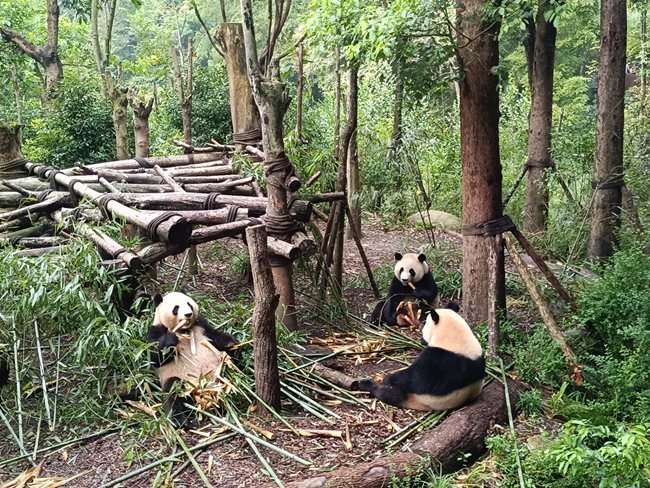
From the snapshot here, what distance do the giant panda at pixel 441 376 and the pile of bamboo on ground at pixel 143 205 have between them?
4.25 feet

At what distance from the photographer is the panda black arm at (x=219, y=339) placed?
174 inches

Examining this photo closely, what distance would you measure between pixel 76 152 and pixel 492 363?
813cm

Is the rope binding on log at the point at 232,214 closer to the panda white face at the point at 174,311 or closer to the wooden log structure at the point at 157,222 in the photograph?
the wooden log structure at the point at 157,222

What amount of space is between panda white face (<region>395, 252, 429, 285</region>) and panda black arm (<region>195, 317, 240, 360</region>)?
2008mm

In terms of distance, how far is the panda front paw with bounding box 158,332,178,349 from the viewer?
415 centimetres

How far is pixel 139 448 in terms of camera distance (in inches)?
146

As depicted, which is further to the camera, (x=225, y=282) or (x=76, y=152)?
(x=76, y=152)

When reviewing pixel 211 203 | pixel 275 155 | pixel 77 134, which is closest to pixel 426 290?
pixel 275 155

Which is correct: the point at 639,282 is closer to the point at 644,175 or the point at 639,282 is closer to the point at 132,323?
the point at 644,175

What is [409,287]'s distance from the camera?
5945mm

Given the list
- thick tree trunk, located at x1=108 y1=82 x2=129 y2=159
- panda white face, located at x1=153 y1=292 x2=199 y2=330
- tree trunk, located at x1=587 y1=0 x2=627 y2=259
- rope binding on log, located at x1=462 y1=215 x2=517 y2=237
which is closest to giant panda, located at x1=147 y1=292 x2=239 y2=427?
panda white face, located at x1=153 y1=292 x2=199 y2=330

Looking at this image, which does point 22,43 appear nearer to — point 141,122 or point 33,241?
point 141,122

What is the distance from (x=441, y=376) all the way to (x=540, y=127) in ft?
14.1

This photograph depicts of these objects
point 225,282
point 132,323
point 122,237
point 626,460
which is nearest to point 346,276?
point 225,282
